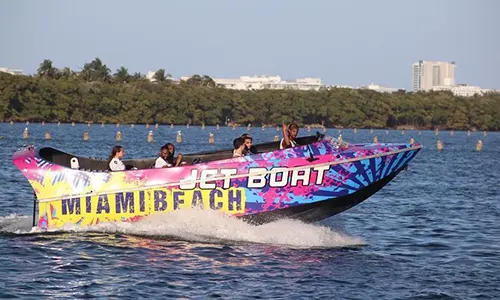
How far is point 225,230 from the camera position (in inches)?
762

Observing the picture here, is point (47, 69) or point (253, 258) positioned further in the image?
point (47, 69)

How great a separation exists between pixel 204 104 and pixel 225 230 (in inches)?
5484

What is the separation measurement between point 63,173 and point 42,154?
5.01 feet

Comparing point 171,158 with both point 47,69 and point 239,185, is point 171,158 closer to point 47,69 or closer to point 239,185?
point 239,185

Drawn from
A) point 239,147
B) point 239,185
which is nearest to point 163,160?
point 239,147

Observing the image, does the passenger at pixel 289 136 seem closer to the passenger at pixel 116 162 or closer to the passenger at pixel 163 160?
the passenger at pixel 163 160

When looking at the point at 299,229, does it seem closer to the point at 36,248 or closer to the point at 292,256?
Result: the point at 292,256

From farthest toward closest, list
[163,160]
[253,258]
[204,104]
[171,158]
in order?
[204,104]
[171,158]
[163,160]
[253,258]

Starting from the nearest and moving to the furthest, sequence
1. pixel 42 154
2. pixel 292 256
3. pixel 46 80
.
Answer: pixel 292 256 → pixel 42 154 → pixel 46 80

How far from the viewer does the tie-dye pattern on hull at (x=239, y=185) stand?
19203 mm

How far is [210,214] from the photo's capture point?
19453 mm

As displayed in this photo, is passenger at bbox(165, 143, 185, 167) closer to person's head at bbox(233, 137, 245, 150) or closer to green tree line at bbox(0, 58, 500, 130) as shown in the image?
person's head at bbox(233, 137, 245, 150)

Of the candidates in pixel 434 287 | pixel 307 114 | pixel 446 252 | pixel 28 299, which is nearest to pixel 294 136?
pixel 446 252

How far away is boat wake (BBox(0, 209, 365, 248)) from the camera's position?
19.4m
